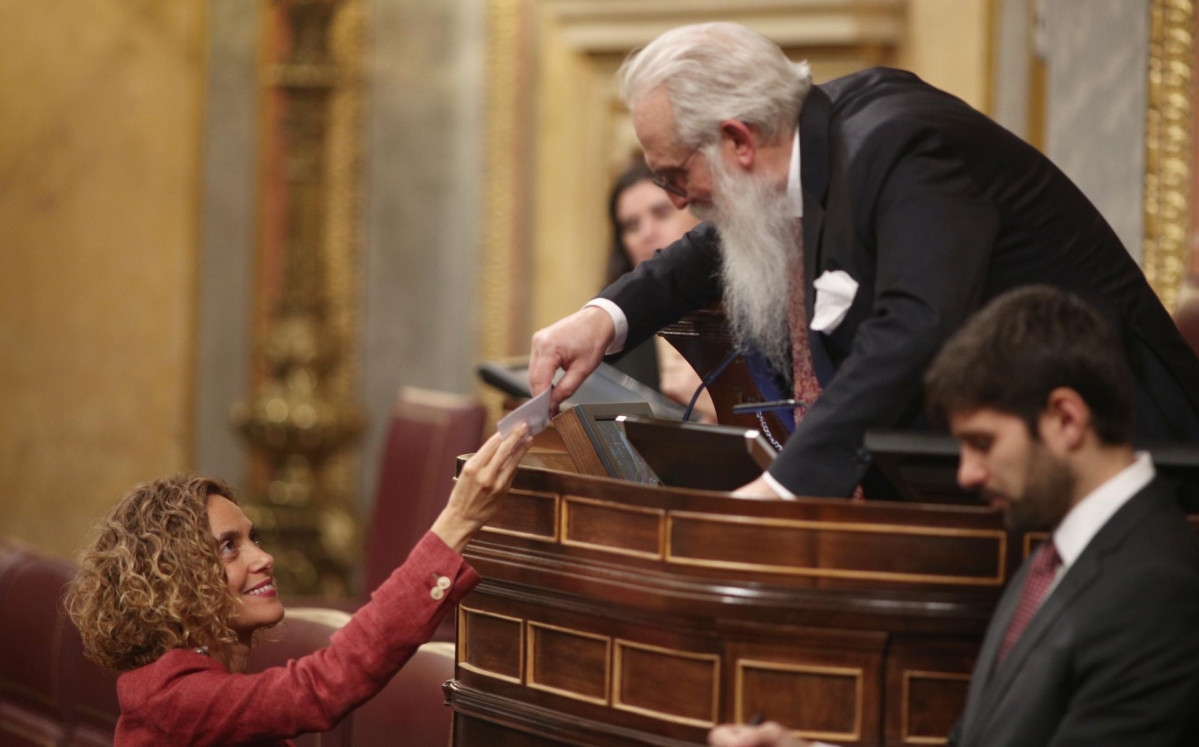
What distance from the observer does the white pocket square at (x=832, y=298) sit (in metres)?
2.26

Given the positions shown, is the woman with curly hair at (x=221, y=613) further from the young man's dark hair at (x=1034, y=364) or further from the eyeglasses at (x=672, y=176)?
the young man's dark hair at (x=1034, y=364)

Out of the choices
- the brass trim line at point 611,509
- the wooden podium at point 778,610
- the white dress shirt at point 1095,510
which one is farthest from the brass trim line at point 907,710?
the brass trim line at point 611,509

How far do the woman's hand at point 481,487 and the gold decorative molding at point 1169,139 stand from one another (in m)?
2.12

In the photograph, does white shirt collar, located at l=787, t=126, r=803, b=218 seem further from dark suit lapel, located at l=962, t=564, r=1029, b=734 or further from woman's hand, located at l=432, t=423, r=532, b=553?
dark suit lapel, located at l=962, t=564, r=1029, b=734

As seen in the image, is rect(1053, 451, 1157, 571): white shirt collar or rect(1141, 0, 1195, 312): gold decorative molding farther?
rect(1141, 0, 1195, 312): gold decorative molding

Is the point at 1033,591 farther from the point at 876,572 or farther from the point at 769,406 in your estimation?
the point at 769,406

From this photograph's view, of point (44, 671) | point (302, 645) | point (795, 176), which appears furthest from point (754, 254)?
point (44, 671)

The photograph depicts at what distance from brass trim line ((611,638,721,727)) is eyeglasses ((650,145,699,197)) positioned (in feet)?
2.59

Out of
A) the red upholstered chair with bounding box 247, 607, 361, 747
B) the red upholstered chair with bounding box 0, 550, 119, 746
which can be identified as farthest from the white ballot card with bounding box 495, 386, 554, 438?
the red upholstered chair with bounding box 0, 550, 119, 746

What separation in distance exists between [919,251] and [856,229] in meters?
0.17

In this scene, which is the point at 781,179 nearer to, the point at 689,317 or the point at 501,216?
the point at 689,317

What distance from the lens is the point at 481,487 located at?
86.2 inches

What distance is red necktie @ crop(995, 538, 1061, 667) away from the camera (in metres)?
1.75

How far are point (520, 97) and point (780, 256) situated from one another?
3928 millimetres
